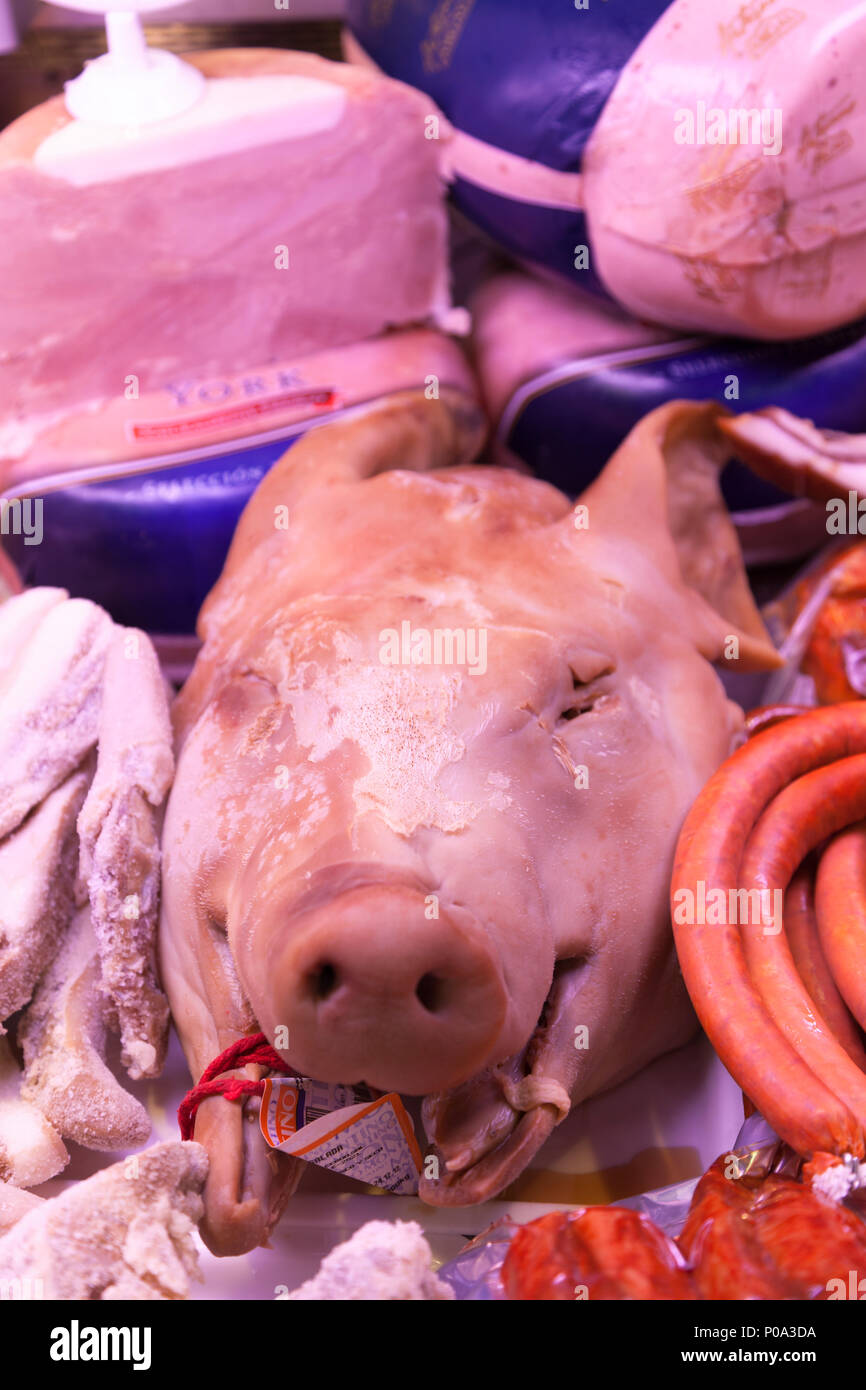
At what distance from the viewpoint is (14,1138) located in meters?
1.15

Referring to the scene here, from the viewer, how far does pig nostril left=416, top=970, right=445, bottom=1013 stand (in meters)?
0.94

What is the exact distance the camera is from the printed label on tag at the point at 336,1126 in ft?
3.60

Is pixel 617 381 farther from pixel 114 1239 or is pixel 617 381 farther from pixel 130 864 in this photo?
pixel 114 1239

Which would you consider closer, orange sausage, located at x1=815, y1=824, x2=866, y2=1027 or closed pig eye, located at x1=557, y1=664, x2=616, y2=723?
orange sausage, located at x1=815, y1=824, x2=866, y2=1027

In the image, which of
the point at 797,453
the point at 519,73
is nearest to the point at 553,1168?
the point at 797,453

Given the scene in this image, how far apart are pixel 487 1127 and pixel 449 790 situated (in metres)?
0.30

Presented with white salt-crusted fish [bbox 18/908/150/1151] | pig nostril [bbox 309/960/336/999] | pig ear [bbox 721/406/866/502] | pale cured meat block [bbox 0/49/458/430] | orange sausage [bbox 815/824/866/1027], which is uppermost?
pale cured meat block [bbox 0/49/458/430]

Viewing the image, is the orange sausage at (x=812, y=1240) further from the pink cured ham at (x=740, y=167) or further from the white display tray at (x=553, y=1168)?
the pink cured ham at (x=740, y=167)

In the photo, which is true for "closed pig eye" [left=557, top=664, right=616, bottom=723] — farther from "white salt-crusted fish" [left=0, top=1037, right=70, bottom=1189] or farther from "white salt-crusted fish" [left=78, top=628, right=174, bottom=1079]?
"white salt-crusted fish" [left=0, top=1037, right=70, bottom=1189]

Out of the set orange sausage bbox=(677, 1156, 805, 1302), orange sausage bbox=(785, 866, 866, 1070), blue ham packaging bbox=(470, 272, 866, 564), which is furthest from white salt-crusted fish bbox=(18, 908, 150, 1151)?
blue ham packaging bbox=(470, 272, 866, 564)

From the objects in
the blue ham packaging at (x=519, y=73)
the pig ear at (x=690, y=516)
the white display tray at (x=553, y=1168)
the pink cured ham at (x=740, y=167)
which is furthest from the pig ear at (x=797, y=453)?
the white display tray at (x=553, y=1168)

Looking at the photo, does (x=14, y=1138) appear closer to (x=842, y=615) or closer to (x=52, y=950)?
(x=52, y=950)

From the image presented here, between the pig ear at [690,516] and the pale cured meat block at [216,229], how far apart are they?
1.63 feet

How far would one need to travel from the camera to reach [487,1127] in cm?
108
